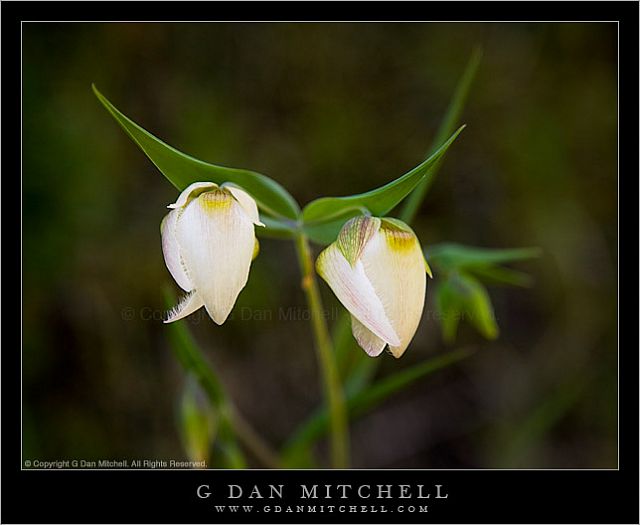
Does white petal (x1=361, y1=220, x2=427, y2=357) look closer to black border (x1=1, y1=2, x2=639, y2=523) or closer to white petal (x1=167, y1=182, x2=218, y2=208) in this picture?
white petal (x1=167, y1=182, x2=218, y2=208)

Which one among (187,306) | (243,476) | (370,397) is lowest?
(243,476)

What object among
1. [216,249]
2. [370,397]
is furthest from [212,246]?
[370,397]

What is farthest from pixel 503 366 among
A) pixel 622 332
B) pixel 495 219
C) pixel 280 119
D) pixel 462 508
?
pixel 280 119

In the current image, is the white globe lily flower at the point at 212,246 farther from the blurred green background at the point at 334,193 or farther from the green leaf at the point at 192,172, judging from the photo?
the blurred green background at the point at 334,193

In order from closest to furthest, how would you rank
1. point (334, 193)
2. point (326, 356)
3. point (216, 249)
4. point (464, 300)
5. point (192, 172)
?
point (216, 249) < point (192, 172) < point (326, 356) < point (464, 300) < point (334, 193)

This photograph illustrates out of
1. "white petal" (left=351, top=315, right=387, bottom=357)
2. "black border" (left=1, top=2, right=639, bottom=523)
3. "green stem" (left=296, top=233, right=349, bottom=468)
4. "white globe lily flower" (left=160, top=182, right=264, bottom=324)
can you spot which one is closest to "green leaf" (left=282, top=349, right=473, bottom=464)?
"green stem" (left=296, top=233, right=349, bottom=468)

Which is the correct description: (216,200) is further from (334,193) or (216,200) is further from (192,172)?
(334,193)

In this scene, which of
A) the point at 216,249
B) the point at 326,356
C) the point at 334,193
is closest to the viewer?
the point at 216,249

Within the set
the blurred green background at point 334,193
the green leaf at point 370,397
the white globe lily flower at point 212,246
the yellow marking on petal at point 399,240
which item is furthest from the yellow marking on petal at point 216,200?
the blurred green background at point 334,193
